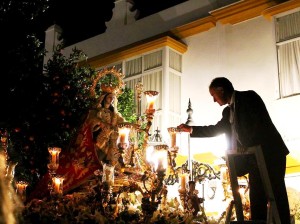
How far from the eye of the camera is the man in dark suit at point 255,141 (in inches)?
205

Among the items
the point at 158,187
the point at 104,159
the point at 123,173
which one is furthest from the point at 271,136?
the point at 104,159

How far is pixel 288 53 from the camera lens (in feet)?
43.1

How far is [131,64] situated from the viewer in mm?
16594

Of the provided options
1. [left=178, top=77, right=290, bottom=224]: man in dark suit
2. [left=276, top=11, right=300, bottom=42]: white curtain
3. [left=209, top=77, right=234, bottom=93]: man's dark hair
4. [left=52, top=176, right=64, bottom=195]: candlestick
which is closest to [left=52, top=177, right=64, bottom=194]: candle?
[left=52, top=176, right=64, bottom=195]: candlestick

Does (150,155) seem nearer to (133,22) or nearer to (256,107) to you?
(256,107)

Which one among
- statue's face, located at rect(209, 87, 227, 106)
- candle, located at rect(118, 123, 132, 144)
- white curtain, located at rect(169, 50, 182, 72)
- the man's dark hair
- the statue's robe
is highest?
white curtain, located at rect(169, 50, 182, 72)

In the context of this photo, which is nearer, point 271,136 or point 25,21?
point 271,136

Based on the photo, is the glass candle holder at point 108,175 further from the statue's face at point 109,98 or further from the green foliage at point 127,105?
the green foliage at point 127,105

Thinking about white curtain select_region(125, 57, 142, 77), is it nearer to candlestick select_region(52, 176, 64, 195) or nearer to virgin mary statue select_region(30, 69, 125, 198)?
virgin mary statue select_region(30, 69, 125, 198)

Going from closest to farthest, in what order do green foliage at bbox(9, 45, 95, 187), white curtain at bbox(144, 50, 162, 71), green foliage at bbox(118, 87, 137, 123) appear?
green foliage at bbox(9, 45, 95, 187), green foliage at bbox(118, 87, 137, 123), white curtain at bbox(144, 50, 162, 71)

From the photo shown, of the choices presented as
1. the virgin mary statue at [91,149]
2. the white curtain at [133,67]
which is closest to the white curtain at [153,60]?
the white curtain at [133,67]

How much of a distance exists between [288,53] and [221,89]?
314 inches

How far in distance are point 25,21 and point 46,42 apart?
7461mm

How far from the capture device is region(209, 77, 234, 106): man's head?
575 cm
